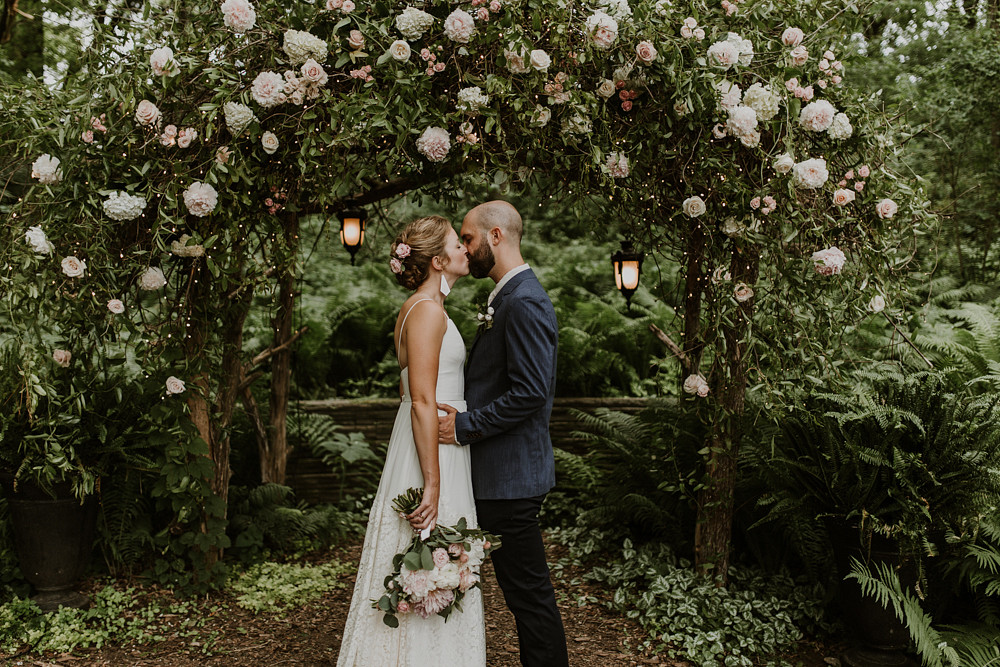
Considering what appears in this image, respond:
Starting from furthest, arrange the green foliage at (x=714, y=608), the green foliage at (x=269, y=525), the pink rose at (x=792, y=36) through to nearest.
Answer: the green foliage at (x=269, y=525)
the green foliage at (x=714, y=608)
the pink rose at (x=792, y=36)

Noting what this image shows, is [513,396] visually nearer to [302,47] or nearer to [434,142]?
[434,142]

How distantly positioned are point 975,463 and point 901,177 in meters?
1.38

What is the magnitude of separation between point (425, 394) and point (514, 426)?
365 mm

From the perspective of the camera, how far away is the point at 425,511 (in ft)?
8.19

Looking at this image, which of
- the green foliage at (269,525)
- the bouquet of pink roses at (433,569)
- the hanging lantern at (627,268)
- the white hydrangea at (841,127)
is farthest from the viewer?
the hanging lantern at (627,268)

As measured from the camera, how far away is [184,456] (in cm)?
376

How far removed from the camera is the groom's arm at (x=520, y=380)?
99.1 inches

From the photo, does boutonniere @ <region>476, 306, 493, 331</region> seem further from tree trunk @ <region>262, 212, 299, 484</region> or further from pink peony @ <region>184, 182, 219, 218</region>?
tree trunk @ <region>262, 212, 299, 484</region>

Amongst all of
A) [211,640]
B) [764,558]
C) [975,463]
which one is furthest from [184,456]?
[975,463]

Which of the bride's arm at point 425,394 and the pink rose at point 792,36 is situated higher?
the pink rose at point 792,36

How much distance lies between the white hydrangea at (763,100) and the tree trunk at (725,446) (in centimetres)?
65

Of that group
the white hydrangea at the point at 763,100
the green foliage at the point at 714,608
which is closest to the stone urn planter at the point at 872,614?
the green foliage at the point at 714,608

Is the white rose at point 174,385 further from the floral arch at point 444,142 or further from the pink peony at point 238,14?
the pink peony at point 238,14

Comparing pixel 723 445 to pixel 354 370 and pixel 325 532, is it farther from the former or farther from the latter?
pixel 354 370
